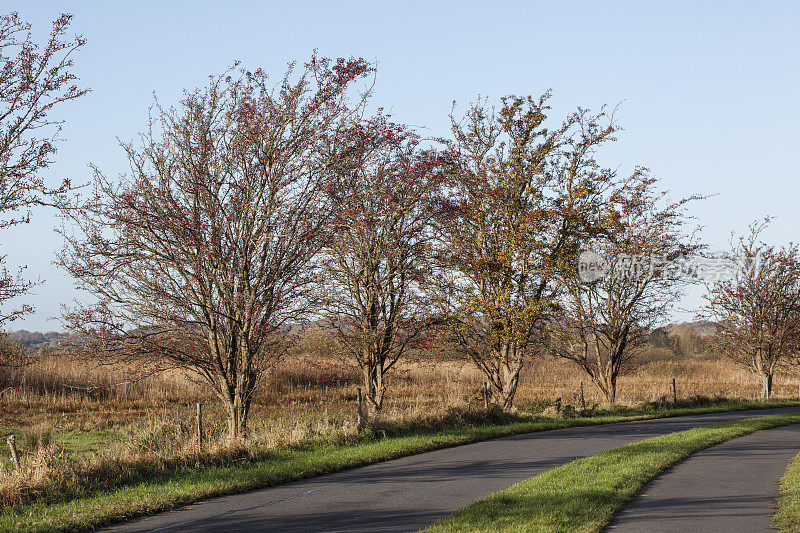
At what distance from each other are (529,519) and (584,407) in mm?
19319

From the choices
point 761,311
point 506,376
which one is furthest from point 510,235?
point 761,311

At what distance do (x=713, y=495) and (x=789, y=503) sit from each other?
1170 mm

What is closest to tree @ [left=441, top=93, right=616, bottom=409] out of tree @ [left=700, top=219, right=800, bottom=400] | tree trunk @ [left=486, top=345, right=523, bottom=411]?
tree trunk @ [left=486, top=345, right=523, bottom=411]

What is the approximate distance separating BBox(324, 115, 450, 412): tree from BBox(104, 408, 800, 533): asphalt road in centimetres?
500

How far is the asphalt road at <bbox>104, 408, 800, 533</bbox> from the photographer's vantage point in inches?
379

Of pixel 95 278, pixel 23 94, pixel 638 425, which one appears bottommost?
pixel 638 425

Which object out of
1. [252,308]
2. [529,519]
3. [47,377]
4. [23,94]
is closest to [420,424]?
[252,308]

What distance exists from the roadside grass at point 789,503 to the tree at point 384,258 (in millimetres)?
11202

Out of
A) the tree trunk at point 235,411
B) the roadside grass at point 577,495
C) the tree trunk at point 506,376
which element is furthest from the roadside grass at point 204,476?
the tree trunk at point 506,376

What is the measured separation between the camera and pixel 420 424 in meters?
19.8

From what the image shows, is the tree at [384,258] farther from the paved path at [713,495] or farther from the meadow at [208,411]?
the paved path at [713,495]

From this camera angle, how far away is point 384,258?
2133cm

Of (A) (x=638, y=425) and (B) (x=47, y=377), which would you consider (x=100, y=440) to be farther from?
(A) (x=638, y=425)

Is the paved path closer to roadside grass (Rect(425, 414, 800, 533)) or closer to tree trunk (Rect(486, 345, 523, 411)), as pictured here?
roadside grass (Rect(425, 414, 800, 533))
